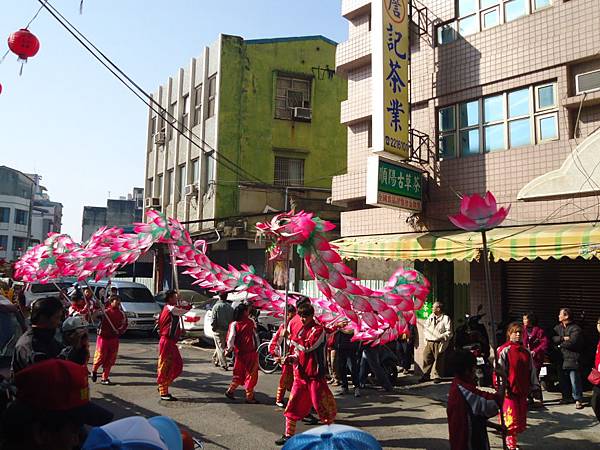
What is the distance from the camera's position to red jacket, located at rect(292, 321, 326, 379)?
6.88m

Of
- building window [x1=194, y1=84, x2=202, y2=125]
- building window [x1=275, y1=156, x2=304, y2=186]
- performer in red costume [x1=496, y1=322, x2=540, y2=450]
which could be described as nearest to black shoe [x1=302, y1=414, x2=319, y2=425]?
performer in red costume [x1=496, y1=322, x2=540, y2=450]

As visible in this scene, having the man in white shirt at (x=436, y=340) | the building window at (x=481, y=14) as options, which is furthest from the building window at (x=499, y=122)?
the man in white shirt at (x=436, y=340)

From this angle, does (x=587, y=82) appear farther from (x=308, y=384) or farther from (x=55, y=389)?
(x=55, y=389)

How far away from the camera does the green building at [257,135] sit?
910 inches

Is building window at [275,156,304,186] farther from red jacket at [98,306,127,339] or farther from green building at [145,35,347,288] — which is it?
red jacket at [98,306,127,339]

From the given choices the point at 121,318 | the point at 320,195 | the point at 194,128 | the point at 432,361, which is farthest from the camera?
the point at 194,128

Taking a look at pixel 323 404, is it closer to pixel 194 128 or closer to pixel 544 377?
pixel 544 377

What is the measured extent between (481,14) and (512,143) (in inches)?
127

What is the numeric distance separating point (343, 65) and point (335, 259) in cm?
1032

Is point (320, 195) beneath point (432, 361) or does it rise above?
above

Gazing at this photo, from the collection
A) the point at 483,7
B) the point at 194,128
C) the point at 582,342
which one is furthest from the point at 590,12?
the point at 194,128

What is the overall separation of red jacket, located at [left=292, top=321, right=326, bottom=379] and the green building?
48.5ft

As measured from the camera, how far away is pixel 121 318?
421 inches

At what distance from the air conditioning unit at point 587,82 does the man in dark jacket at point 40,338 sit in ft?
32.4
